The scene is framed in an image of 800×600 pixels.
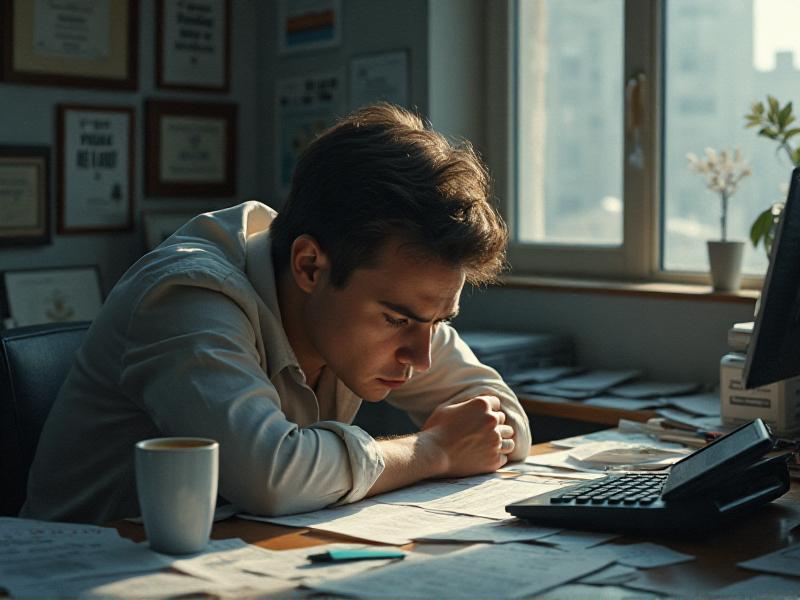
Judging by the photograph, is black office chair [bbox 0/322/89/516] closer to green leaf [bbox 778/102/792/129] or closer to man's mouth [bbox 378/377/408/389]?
man's mouth [bbox 378/377/408/389]

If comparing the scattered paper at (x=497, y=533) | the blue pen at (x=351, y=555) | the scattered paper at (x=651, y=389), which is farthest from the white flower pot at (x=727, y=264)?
the blue pen at (x=351, y=555)

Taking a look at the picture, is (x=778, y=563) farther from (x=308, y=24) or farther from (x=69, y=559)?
(x=308, y=24)

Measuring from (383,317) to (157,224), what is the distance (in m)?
1.91

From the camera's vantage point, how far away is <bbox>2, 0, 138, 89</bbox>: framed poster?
3025 millimetres

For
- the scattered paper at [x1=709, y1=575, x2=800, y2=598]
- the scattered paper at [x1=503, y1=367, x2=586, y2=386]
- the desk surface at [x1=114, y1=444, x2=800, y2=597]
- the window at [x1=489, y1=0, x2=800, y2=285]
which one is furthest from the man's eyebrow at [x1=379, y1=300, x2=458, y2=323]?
the window at [x1=489, y1=0, x2=800, y2=285]

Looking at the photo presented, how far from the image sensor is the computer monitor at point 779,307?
4.62ft

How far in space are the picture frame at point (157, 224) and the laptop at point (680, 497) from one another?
2.14m

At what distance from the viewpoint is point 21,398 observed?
1696 mm

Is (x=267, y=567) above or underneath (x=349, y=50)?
underneath

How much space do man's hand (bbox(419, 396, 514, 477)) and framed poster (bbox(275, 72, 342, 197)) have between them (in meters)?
1.74

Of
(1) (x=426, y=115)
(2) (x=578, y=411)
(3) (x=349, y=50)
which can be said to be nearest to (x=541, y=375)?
(2) (x=578, y=411)

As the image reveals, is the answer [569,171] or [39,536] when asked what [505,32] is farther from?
[39,536]

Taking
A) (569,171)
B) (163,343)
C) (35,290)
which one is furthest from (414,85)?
(163,343)

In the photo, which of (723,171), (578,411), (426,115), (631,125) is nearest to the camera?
(578,411)
